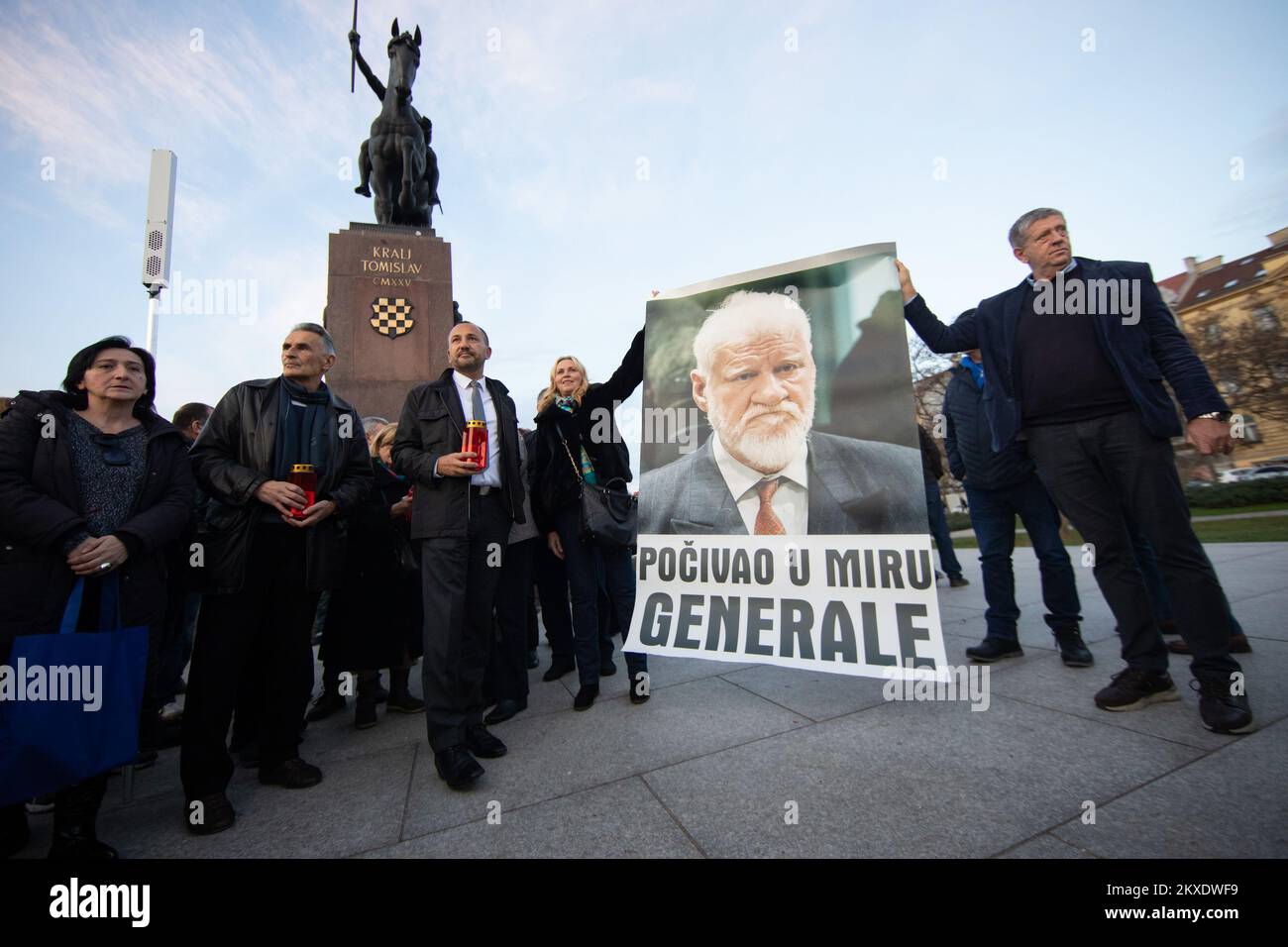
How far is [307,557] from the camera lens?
257cm

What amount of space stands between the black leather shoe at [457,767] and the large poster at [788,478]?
3.30 feet

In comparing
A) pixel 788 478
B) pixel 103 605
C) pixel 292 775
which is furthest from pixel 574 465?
pixel 103 605

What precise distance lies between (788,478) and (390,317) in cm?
658

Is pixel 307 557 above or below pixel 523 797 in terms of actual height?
above

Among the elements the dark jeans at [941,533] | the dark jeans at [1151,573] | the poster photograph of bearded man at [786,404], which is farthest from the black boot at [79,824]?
the dark jeans at [941,533]

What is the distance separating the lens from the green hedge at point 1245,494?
17.1 metres

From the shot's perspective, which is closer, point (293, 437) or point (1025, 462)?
point (293, 437)

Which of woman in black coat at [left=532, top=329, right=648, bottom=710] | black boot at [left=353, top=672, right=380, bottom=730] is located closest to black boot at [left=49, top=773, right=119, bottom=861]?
black boot at [left=353, top=672, right=380, bottom=730]

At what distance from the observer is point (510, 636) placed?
10.5ft

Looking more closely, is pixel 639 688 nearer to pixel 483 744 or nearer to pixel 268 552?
pixel 483 744

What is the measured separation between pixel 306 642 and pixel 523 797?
1353 millimetres
